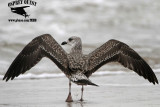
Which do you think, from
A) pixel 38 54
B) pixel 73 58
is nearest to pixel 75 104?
pixel 73 58

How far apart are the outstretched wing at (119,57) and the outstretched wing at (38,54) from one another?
0.50 meters

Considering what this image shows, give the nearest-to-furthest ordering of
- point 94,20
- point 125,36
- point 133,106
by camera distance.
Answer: point 133,106 → point 125,36 → point 94,20

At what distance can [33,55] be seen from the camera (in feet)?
27.6

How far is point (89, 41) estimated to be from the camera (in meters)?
16.0

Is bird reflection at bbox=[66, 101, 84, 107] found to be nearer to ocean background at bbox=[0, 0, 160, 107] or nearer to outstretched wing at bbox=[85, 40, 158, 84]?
ocean background at bbox=[0, 0, 160, 107]

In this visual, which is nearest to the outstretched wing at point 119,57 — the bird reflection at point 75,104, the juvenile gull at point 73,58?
the juvenile gull at point 73,58

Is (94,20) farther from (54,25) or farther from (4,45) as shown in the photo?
(4,45)

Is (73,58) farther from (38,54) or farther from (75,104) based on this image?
(75,104)

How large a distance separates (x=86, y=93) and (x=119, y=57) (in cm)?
86

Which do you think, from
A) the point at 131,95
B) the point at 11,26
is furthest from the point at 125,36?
the point at 131,95

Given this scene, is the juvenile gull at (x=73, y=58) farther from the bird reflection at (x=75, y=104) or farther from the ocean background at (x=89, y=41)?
the ocean background at (x=89, y=41)

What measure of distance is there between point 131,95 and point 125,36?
8175 mm

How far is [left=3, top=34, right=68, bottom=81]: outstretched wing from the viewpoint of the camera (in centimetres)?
831

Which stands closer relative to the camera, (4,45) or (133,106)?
(133,106)
